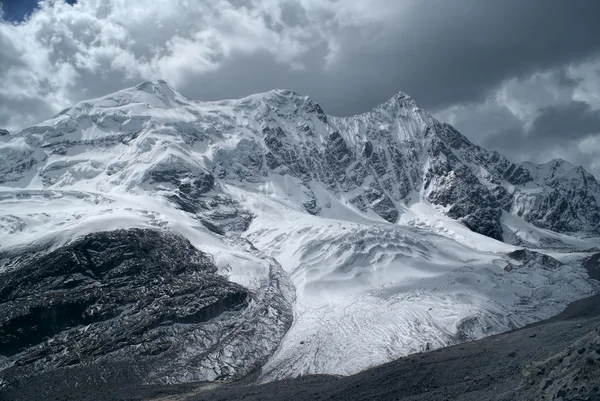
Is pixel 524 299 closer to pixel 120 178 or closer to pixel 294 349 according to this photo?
pixel 294 349

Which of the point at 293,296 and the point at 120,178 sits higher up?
the point at 120,178

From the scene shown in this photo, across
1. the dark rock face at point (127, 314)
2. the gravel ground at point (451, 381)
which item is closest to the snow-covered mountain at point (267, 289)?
the dark rock face at point (127, 314)

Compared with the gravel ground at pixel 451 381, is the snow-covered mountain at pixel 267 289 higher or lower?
higher

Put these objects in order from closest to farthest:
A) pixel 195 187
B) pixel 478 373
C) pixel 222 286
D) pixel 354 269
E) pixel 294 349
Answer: pixel 478 373, pixel 294 349, pixel 222 286, pixel 354 269, pixel 195 187

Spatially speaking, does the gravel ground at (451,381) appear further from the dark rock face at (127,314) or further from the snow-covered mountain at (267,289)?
the snow-covered mountain at (267,289)

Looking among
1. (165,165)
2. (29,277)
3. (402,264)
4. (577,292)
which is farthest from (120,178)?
(577,292)

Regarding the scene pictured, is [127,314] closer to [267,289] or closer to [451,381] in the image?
[267,289]

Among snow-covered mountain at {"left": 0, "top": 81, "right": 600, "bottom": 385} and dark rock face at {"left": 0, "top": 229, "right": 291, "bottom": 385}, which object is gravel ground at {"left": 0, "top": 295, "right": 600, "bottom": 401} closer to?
dark rock face at {"left": 0, "top": 229, "right": 291, "bottom": 385}
